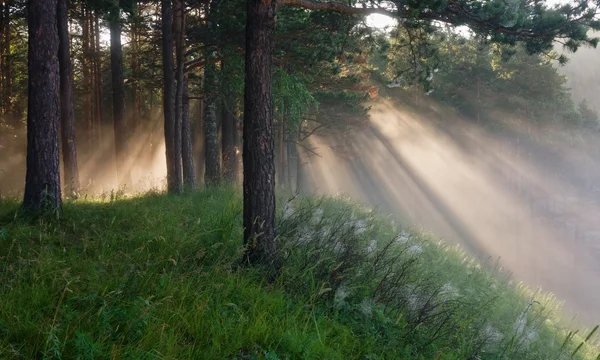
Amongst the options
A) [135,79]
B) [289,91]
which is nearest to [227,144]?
[289,91]

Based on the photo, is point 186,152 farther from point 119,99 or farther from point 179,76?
point 119,99

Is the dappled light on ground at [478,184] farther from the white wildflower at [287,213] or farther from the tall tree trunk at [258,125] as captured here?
the tall tree trunk at [258,125]

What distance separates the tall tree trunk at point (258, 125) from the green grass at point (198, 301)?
1.55 feet

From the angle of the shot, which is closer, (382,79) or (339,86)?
(339,86)

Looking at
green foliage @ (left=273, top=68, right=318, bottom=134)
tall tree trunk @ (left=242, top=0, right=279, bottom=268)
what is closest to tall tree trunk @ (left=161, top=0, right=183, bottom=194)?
green foliage @ (left=273, top=68, right=318, bottom=134)

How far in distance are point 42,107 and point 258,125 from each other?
3.68 meters

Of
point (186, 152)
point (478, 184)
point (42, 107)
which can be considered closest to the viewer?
point (42, 107)

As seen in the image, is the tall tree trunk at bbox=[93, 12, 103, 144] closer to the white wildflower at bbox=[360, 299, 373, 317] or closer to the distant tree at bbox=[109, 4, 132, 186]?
the distant tree at bbox=[109, 4, 132, 186]

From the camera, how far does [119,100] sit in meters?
16.1

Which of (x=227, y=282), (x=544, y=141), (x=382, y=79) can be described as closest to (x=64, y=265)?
(x=227, y=282)

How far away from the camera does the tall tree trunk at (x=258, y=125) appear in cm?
573

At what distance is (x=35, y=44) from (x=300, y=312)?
582 cm

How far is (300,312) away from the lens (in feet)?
15.0

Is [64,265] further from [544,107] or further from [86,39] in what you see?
[544,107]
